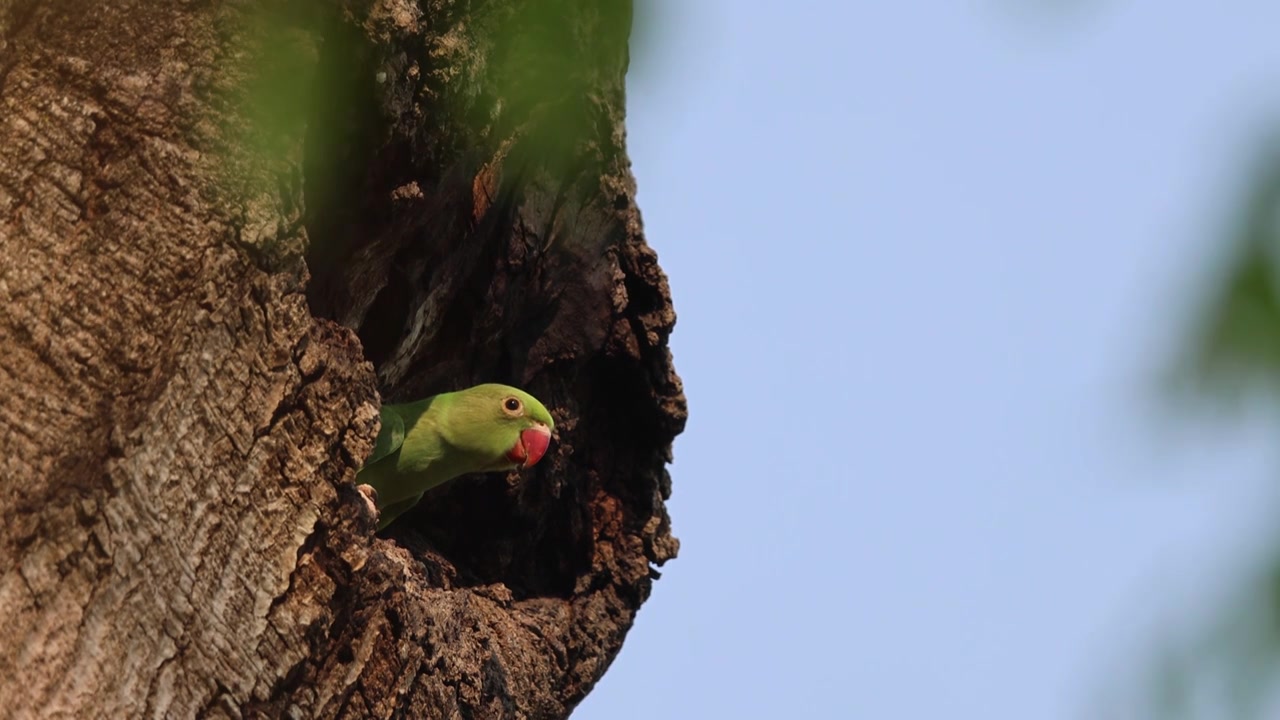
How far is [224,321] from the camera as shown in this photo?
10.2 feet

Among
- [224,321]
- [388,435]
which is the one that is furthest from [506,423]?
[224,321]

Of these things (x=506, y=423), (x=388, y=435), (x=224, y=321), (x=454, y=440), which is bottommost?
(x=224, y=321)

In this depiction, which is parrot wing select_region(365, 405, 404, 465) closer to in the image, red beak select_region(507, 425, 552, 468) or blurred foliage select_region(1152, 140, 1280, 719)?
red beak select_region(507, 425, 552, 468)

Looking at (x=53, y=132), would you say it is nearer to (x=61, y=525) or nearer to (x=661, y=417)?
(x=61, y=525)

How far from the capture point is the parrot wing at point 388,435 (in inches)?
200

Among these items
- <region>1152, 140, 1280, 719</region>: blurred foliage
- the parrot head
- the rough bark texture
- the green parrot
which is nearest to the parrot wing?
the green parrot

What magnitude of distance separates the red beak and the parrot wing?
0.52m

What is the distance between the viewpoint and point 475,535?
584 centimetres

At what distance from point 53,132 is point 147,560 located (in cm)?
97

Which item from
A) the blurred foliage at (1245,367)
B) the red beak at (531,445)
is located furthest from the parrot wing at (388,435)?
the blurred foliage at (1245,367)

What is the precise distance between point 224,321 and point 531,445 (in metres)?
2.52

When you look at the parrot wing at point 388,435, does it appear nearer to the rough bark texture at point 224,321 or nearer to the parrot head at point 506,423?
the parrot head at point 506,423

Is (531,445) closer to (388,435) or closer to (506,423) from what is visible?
(506,423)

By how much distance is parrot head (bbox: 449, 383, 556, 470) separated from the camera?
17.7 ft
